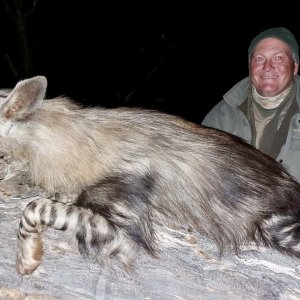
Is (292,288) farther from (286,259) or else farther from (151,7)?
(151,7)

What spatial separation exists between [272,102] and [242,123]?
349 millimetres

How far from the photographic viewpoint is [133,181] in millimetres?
3230

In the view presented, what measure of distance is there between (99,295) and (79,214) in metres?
0.49

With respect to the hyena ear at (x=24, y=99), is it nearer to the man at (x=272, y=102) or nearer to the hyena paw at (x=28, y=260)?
the hyena paw at (x=28, y=260)

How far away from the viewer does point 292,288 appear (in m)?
3.02

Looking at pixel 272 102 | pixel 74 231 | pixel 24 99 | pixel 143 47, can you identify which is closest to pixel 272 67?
pixel 272 102

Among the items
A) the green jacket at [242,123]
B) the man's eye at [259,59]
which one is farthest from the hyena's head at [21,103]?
the man's eye at [259,59]

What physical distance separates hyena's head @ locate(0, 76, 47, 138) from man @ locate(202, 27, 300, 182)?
238cm

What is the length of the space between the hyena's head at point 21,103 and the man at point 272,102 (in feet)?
7.82

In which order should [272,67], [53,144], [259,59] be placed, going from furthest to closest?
[259,59], [272,67], [53,144]

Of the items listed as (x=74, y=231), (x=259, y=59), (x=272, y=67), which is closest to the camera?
(x=74, y=231)

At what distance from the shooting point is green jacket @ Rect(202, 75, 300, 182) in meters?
4.71

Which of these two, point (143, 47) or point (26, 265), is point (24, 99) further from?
point (143, 47)

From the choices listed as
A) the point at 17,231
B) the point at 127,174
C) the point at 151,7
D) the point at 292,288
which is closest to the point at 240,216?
the point at 292,288
